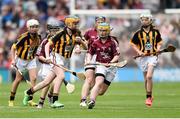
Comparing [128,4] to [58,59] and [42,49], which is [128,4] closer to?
[42,49]

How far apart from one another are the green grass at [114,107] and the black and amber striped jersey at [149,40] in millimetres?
1331

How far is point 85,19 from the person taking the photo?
3506cm

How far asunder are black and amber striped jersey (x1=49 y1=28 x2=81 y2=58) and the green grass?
4.07ft

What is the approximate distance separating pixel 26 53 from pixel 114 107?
2735 millimetres

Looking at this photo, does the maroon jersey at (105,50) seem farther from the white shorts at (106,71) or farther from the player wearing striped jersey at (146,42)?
the player wearing striped jersey at (146,42)

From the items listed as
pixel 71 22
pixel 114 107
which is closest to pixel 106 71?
pixel 114 107

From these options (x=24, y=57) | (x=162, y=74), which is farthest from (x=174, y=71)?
(x=24, y=57)

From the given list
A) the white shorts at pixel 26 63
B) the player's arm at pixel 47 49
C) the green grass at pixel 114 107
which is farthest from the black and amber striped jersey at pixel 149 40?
the player's arm at pixel 47 49

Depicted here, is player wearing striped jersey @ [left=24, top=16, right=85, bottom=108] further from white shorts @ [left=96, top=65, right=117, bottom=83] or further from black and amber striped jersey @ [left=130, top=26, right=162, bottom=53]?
black and amber striped jersey @ [left=130, top=26, right=162, bottom=53]

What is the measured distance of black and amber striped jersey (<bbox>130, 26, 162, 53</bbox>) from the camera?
A: 69.7 feet

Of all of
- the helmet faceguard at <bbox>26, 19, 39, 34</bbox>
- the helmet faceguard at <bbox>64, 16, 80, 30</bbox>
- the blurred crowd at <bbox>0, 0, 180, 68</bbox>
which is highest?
the blurred crowd at <bbox>0, 0, 180, 68</bbox>

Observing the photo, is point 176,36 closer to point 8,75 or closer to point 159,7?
point 159,7

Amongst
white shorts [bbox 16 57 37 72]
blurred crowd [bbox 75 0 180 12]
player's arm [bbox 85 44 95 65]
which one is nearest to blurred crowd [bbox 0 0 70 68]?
blurred crowd [bbox 75 0 180 12]

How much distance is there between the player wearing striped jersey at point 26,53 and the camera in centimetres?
2041
